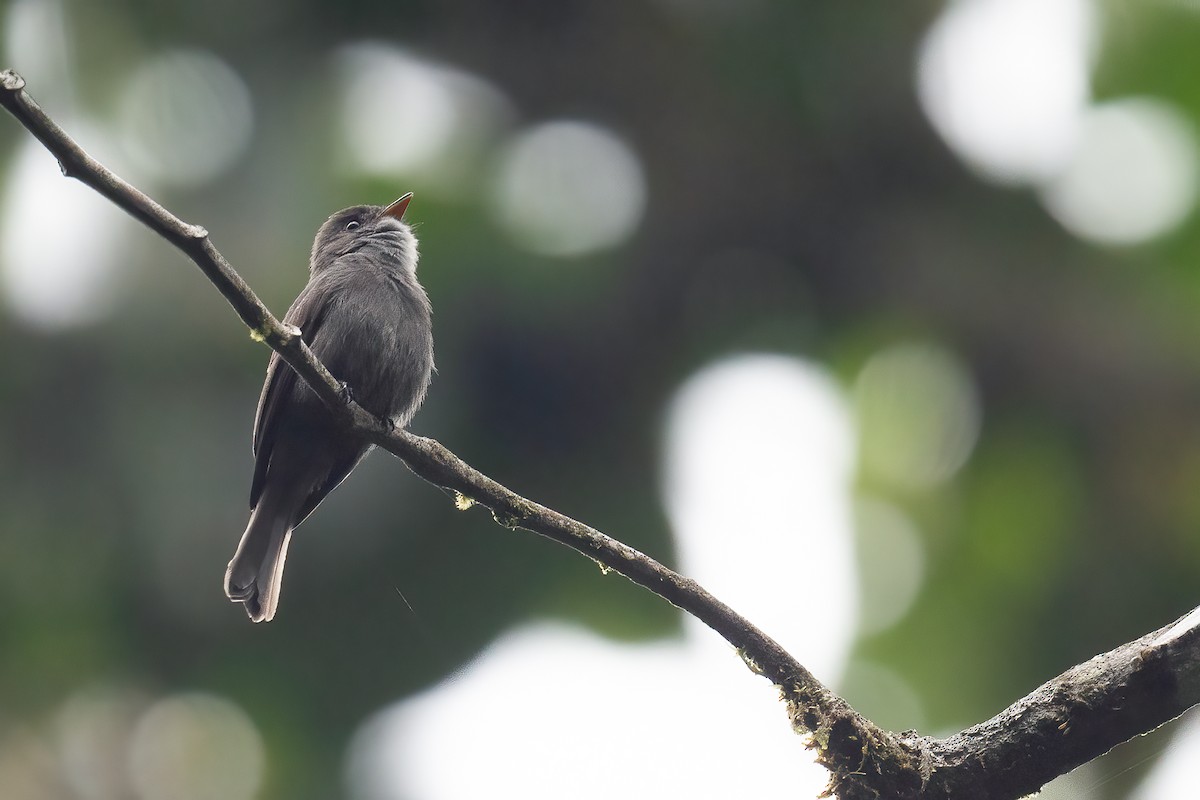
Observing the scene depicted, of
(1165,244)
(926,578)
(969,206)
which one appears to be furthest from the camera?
(969,206)

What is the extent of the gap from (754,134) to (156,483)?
4.79 meters

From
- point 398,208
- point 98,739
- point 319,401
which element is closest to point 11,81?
point 319,401

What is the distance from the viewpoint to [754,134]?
7.89 m

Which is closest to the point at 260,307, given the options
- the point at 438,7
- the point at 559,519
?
the point at 559,519

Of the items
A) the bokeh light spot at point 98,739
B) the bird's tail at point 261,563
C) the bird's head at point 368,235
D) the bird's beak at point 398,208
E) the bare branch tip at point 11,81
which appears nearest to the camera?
the bare branch tip at point 11,81

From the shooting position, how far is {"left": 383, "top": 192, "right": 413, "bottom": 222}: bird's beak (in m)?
5.77

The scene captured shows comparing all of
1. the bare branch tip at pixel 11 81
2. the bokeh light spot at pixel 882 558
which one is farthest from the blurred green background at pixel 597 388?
the bare branch tip at pixel 11 81

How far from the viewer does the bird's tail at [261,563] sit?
177 inches

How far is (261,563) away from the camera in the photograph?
181 inches

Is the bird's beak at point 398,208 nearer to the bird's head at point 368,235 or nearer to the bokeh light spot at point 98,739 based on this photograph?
the bird's head at point 368,235

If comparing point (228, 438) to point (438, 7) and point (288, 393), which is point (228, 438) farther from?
point (438, 7)

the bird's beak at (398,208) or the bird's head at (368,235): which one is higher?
the bird's beak at (398,208)

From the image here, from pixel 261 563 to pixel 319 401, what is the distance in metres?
0.76

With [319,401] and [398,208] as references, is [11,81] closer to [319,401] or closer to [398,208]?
[319,401]
